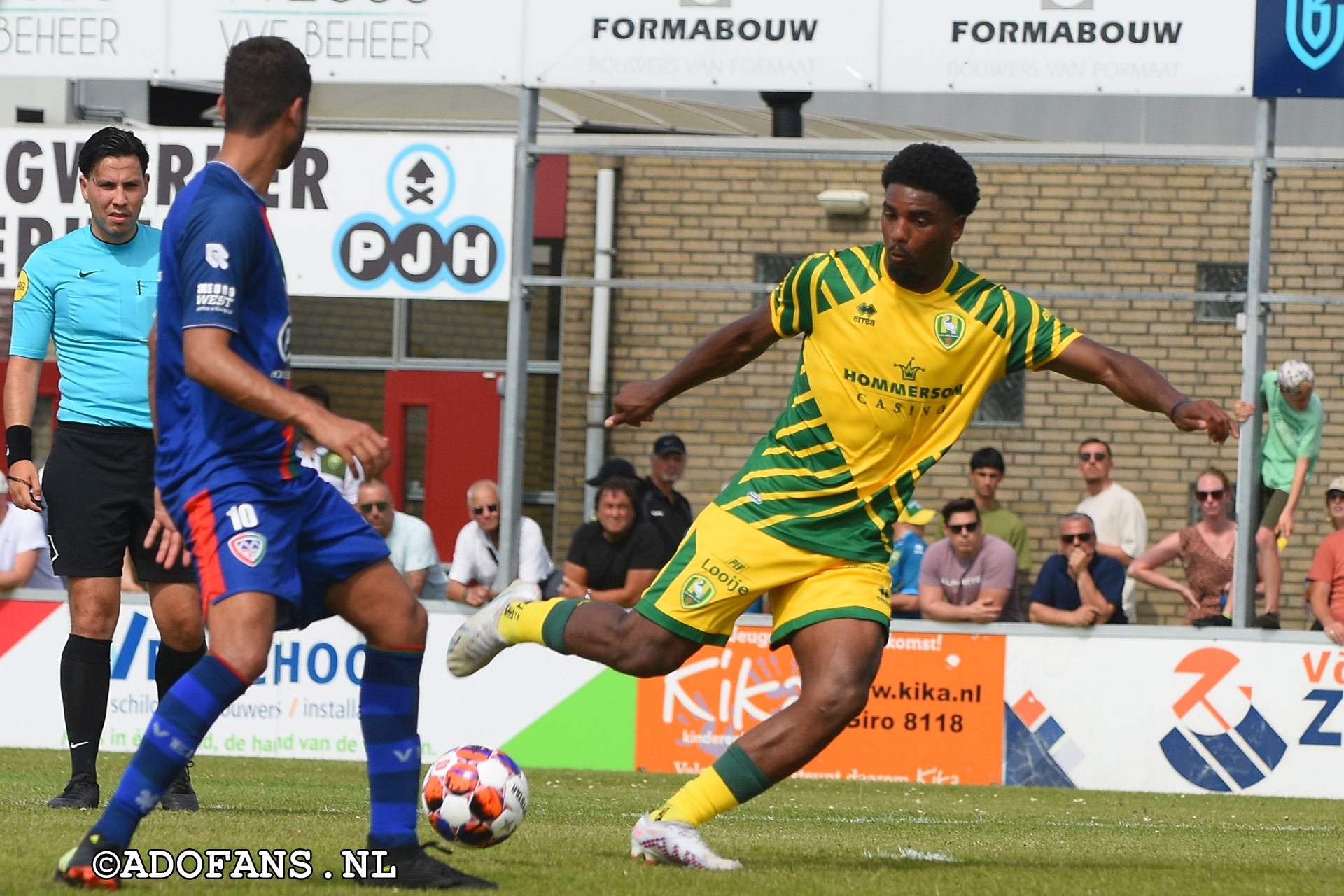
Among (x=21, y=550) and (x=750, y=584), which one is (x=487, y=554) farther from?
(x=750, y=584)

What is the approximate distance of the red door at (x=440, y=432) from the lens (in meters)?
17.2

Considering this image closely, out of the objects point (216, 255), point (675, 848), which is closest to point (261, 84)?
point (216, 255)

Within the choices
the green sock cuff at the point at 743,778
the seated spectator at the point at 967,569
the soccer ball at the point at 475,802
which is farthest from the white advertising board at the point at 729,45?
the soccer ball at the point at 475,802

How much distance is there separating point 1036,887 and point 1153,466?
1161cm

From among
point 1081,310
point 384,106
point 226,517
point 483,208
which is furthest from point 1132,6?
point 384,106

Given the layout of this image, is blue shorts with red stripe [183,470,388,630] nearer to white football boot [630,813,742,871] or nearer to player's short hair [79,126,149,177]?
white football boot [630,813,742,871]

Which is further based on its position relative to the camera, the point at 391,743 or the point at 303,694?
the point at 303,694

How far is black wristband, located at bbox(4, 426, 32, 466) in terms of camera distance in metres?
6.64

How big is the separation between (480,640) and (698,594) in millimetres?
777

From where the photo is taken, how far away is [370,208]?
1098 cm

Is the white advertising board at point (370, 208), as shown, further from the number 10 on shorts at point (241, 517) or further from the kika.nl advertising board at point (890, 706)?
the number 10 on shorts at point (241, 517)

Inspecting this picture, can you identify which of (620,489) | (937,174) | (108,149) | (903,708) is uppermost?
(108,149)

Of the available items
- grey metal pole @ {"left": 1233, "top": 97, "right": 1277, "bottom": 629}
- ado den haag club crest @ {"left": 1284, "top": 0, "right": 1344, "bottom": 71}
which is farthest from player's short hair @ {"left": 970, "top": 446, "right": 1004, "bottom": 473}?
ado den haag club crest @ {"left": 1284, "top": 0, "right": 1344, "bottom": 71}

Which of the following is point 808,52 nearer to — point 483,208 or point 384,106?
point 483,208
